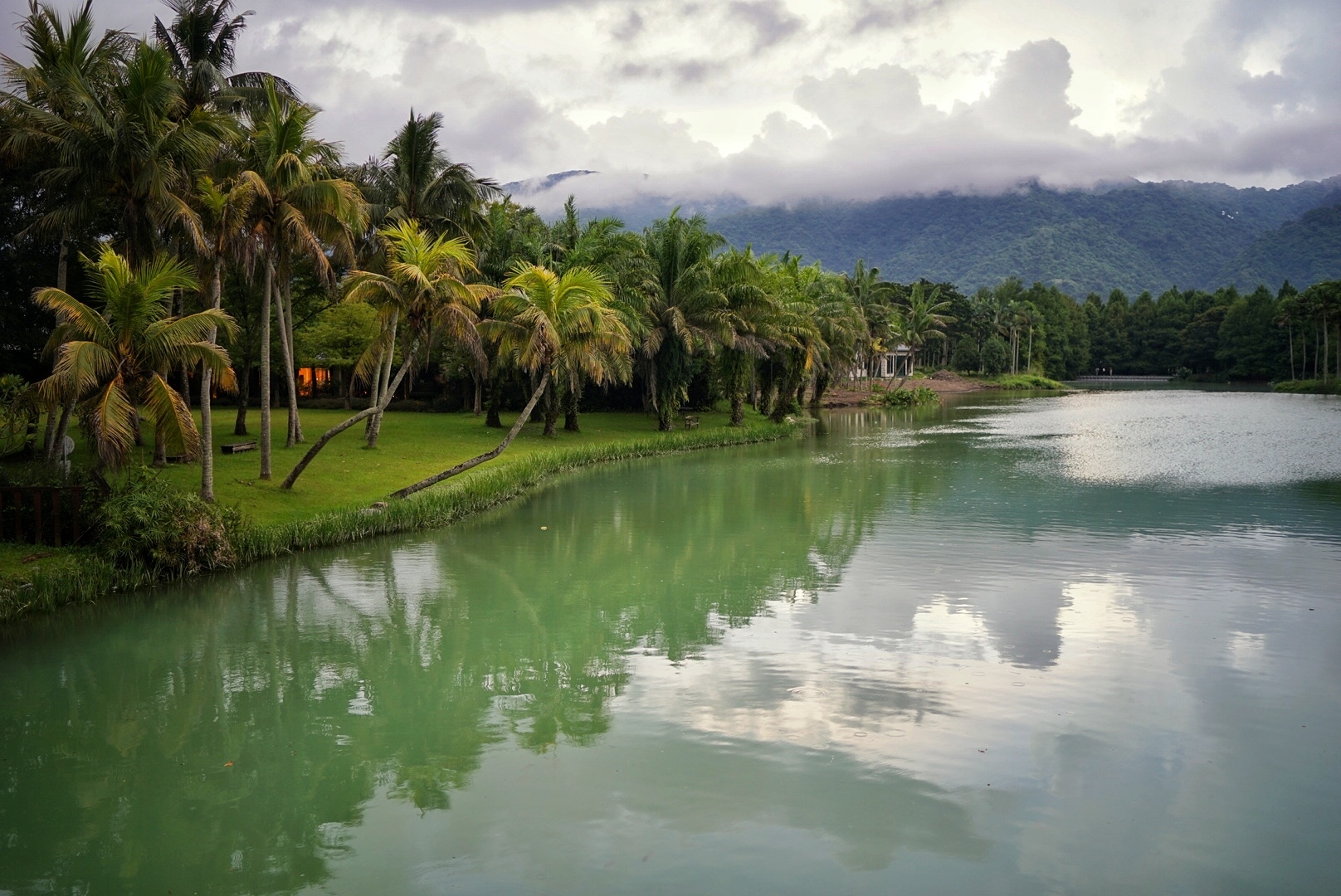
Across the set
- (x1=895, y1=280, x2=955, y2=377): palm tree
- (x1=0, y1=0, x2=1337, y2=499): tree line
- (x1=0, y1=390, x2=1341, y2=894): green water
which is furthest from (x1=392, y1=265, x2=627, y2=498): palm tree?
(x1=895, y1=280, x2=955, y2=377): palm tree

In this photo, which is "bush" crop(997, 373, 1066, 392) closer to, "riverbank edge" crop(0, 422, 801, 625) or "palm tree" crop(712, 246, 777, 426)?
"palm tree" crop(712, 246, 777, 426)

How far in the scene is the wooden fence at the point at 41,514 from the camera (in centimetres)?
1838

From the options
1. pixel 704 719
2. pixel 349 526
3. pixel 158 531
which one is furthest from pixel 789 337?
pixel 704 719

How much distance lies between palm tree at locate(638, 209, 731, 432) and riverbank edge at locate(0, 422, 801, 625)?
6.50 metres

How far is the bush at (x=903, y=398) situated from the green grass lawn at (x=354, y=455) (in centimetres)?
3547

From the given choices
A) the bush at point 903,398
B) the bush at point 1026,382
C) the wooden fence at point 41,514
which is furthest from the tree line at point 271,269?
the bush at point 1026,382

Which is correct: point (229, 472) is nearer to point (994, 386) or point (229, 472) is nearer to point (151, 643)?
point (151, 643)

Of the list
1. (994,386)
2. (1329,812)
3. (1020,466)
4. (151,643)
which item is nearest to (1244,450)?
(1020,466)

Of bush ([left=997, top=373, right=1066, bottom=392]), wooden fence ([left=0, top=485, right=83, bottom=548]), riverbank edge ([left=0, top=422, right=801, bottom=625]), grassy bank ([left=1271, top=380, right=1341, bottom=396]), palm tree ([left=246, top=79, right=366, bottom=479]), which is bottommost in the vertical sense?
riverbank edge ([left=0, top=422, right=801, bottom=625])

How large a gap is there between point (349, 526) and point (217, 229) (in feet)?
26.7

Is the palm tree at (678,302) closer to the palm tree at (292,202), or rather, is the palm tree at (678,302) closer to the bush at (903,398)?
the palm tree at (292,202)

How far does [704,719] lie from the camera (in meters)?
11.6

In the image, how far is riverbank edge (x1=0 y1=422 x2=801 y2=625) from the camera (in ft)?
54.7

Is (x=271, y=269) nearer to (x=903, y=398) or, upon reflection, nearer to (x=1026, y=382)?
(x=903, y=398)
